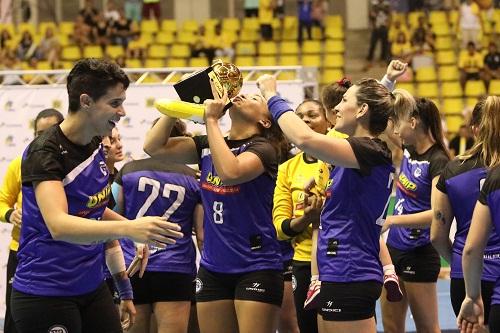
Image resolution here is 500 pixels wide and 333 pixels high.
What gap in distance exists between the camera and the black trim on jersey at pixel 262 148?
5527 mm

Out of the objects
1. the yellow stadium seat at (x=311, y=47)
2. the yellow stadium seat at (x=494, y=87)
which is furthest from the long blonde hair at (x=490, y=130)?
the yellow stadium seat at (x=311, y=47)

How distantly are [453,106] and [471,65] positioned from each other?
97 centimetres

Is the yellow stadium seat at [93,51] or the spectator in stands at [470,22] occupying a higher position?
the spectator in stands at [470,22]

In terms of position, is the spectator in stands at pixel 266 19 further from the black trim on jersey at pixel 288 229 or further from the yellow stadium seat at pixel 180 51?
the black trim on jersey at pixel 288 229

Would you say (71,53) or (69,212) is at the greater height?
(69,212)

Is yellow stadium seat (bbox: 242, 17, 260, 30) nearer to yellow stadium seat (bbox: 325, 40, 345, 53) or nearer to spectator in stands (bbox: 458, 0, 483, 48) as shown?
yellow stadium seat (bbox: 325, 40, 345, 53)

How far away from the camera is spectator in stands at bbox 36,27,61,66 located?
2078 centimetres

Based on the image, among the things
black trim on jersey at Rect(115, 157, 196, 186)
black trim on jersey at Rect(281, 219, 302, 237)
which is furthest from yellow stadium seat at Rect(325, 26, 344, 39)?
black trim on jersey at Rect(281, 219, 302, 237)

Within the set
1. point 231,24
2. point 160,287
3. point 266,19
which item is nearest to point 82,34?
point 231,24

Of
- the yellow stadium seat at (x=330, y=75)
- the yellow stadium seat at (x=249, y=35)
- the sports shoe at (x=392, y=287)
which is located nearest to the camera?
the sports shoe at (x=392, y=287)

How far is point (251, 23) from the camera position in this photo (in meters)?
21.8

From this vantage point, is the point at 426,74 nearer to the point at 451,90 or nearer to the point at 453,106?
the point at 451,90

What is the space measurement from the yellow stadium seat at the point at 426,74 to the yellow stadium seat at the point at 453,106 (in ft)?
2.47

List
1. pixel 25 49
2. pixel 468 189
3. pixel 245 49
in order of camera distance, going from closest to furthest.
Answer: pixel 468 189 → pixel 25 49 → pixel 245 49
